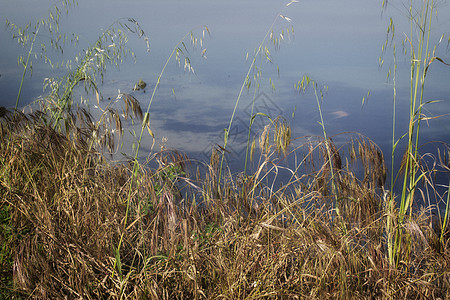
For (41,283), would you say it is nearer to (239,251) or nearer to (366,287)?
(239,251)

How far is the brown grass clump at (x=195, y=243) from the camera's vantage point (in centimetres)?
157

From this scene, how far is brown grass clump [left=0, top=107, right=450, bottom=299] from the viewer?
1573 millimetres

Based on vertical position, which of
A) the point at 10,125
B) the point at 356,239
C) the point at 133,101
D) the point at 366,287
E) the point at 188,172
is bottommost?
the point at 366,287

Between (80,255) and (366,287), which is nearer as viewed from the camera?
(80,255)

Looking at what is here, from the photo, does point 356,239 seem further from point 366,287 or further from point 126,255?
point 126,255

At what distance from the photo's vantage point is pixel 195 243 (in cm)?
166

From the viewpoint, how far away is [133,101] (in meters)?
1.68

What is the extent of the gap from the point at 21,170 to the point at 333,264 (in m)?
1.50

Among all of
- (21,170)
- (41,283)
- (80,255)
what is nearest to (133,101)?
(80,255)

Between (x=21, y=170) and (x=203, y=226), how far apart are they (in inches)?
35.8

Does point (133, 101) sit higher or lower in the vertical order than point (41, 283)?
higher

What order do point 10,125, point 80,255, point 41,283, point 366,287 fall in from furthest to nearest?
1. point 10,125
2. point 366,287
3. point 80,255
4. point 41,283

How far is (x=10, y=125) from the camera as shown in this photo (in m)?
2.43

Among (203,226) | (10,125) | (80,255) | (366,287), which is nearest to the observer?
(80,255)
